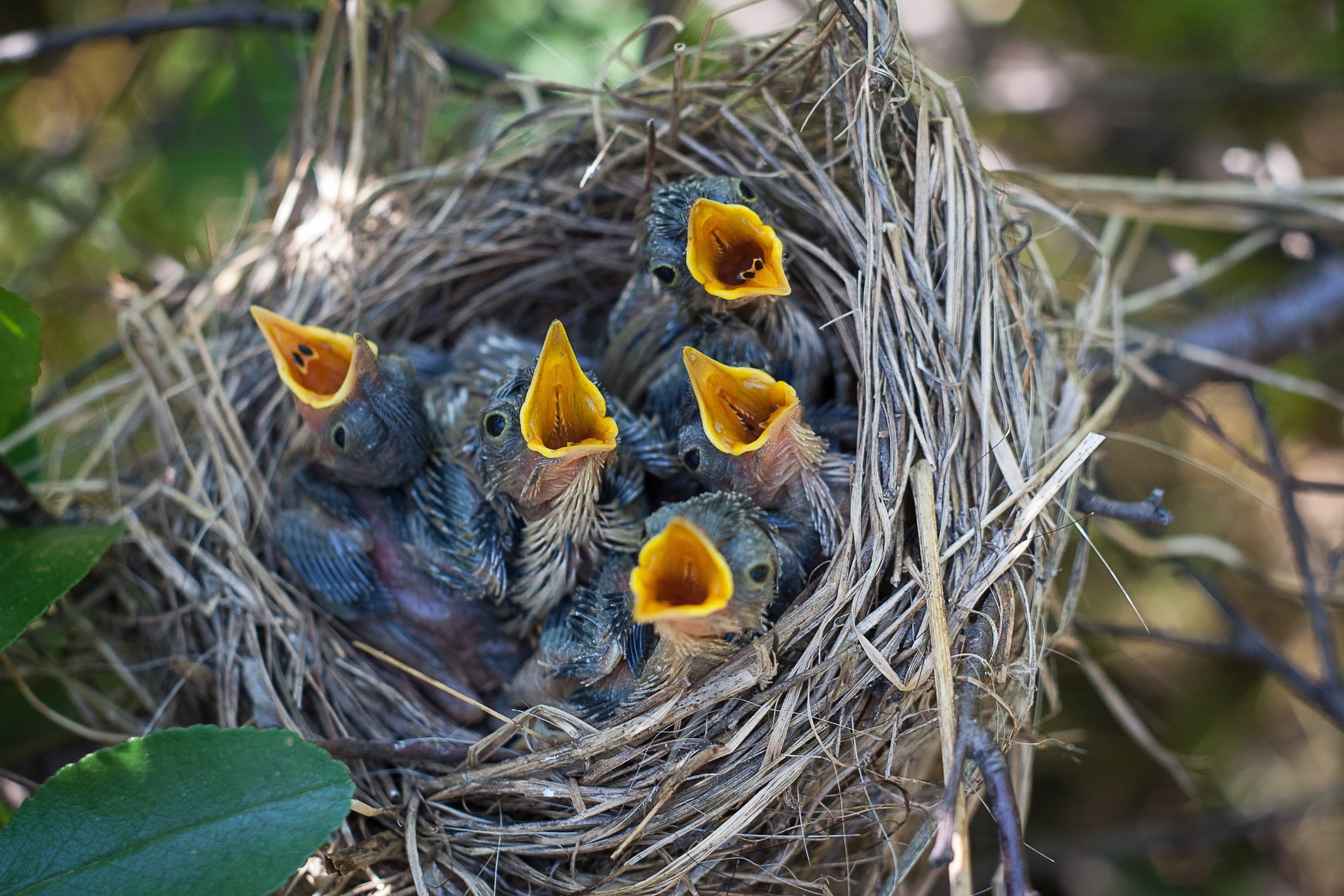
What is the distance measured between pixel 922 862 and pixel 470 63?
1440 mm

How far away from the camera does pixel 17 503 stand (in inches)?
49.1

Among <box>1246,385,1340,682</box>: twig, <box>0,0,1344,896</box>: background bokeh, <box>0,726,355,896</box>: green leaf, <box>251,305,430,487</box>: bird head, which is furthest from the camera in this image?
<box>0,0,1344,896</box>: background bokeh

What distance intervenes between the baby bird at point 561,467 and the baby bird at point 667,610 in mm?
47

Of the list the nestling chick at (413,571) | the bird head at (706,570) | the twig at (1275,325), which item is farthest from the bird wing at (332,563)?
the twig at (1275,325)

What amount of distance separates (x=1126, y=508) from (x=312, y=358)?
1.04 metres

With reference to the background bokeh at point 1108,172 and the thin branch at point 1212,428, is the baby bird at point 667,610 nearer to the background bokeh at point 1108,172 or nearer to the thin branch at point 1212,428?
the thin branch at point 1212,428

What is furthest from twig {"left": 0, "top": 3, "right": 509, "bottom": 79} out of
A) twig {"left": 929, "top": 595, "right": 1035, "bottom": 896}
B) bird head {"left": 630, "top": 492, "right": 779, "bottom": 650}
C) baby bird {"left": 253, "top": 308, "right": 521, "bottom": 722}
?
twig {"left": 929, "top": 595, "right": 1035, "bottom": 896}

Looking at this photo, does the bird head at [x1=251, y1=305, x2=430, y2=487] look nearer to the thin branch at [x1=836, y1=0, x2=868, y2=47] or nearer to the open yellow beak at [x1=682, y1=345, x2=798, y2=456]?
the open yellow beak at [x1=682, y1=345, x2=798, y2=456]

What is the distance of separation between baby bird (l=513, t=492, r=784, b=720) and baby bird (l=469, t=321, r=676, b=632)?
0.05m

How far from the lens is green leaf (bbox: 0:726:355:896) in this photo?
94 cm

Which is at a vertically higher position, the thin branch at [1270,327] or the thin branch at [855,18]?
the thin branch at [855,18]

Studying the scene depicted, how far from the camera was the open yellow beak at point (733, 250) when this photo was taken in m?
1.14

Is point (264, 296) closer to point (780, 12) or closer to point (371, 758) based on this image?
point (371, 758)

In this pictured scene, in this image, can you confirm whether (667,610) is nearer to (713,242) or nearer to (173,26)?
(713,242)
